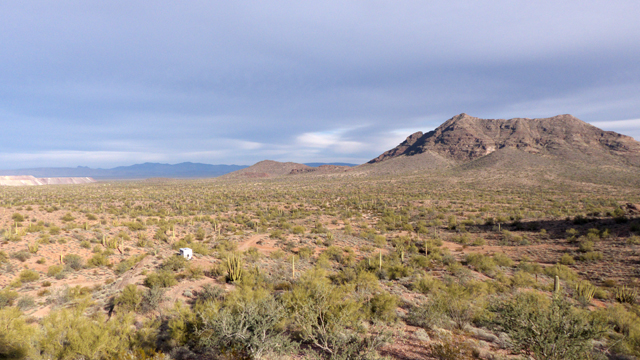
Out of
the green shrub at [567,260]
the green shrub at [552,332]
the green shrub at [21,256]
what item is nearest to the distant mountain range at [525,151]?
the green shrub at [567,260]

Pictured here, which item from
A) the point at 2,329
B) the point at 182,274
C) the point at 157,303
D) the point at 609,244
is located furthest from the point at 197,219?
the point at 609,244

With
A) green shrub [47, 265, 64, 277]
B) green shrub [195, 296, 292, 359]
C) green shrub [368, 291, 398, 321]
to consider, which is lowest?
green shrub [47, 265, 64, 277]

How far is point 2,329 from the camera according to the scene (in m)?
5.48

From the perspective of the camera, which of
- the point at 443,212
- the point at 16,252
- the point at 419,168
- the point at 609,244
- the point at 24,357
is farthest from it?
the point at 419,168

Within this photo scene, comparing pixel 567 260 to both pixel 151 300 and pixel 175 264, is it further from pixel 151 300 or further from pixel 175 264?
pixel 175 264

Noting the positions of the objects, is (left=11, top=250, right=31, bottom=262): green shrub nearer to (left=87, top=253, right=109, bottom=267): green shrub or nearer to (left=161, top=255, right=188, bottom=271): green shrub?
(left=87, top=253, right=109, bottom=267): green shrub

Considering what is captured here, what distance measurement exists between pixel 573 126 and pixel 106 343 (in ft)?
434

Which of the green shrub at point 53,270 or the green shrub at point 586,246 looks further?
the green shrub at point 586,246

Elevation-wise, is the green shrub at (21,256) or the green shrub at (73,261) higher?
the green shrub at (21,256)

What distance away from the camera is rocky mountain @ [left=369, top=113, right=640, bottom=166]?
251 feet

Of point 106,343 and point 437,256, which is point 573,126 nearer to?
point 437,256

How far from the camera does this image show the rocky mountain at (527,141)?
3012 inches

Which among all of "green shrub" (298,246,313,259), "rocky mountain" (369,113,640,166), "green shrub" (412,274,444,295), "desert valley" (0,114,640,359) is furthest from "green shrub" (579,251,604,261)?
"rocky mountain" (369,113,640,166)

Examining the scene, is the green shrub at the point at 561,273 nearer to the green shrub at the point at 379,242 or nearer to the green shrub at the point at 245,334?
the green shrub at the point at 379,242
